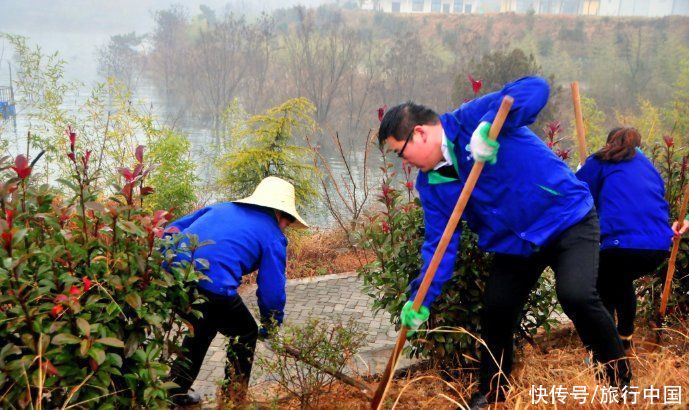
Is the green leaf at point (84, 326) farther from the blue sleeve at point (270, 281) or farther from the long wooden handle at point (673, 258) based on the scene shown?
the long wooden handle at point (673, 258)

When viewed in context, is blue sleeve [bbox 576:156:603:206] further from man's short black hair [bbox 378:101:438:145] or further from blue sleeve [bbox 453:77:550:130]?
man's short black hair [bbox 378:101:438:145]

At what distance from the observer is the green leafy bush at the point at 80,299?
66.2 inches

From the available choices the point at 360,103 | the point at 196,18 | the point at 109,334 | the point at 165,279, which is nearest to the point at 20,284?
the point at 109,334

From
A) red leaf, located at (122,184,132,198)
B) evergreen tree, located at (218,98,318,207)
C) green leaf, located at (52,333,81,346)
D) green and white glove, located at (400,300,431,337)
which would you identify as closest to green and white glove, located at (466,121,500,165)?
green and white glove, located at (400,300,431,337)

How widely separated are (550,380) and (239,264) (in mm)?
1619

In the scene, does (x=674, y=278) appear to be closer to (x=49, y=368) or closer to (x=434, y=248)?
(x=434, y=248)

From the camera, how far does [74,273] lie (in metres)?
1.88

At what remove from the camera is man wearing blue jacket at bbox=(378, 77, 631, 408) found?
229 cm

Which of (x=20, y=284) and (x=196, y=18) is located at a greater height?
(x=196, y=18)

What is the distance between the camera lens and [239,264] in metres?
2.76

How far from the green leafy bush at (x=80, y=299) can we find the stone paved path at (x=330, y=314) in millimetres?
1639

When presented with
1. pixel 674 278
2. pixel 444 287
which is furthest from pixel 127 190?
pixel 674 278

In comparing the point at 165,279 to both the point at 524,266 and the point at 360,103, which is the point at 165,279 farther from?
the point at 360,103

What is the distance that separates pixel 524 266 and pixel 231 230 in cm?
146
